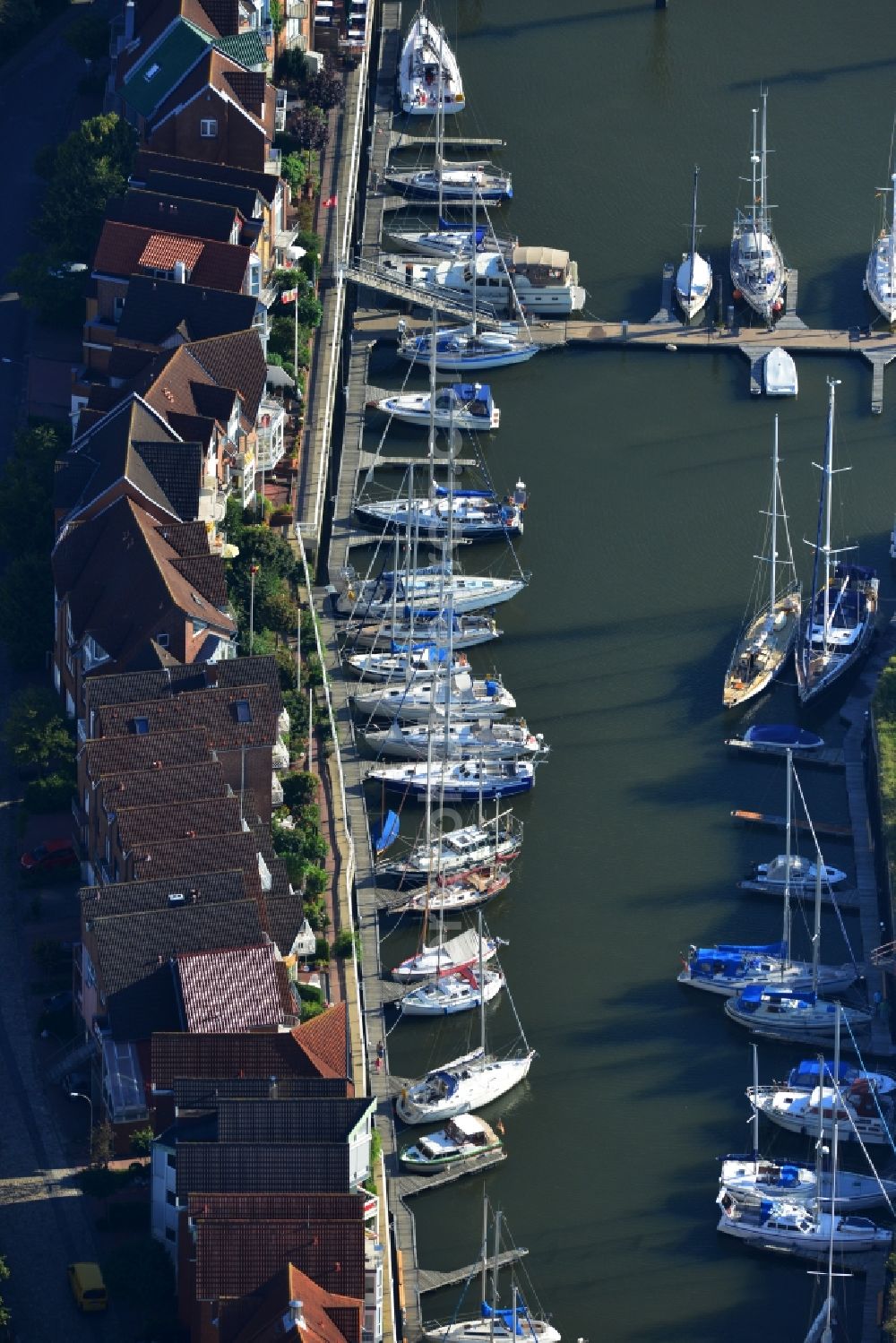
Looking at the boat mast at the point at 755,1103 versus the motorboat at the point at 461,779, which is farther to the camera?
the motorboat at the point at 461,779

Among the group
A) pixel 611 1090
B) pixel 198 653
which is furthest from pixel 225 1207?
pixel 198 653

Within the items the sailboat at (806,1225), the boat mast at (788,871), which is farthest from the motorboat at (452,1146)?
the boat mast at (788,871)

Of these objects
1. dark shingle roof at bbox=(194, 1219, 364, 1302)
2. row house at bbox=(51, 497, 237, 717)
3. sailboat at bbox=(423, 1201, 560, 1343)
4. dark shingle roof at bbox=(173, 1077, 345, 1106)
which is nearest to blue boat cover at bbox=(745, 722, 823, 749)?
row house at bbox=(51, 497, 237, 717)

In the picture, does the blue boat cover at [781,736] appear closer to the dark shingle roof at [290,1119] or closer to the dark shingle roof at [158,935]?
the dark shingle roof at [158,935]

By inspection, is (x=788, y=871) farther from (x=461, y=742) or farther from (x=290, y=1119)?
(x=290, y=1119)

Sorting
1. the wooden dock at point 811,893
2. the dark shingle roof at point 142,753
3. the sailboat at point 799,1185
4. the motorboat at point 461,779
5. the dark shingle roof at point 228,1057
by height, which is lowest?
the sailboat at point 799,1185

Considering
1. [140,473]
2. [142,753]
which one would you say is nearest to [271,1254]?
[142,753]
